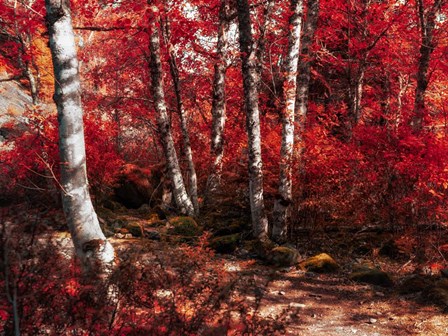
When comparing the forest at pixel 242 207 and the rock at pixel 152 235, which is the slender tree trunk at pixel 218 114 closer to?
the forest at pixel 242 207

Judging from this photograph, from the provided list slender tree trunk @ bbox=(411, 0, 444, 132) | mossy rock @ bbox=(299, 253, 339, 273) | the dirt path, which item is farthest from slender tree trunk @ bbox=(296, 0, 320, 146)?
the dirt path

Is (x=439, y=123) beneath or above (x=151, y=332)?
above

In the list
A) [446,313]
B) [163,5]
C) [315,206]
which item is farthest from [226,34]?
[446,313]

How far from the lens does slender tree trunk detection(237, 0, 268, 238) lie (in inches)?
355

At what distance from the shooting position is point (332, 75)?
61.2 feet

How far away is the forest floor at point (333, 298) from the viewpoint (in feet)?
19.4

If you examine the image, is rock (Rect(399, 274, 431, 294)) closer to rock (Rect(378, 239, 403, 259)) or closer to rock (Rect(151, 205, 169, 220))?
rock (Rect(378, 239, 403, 259))

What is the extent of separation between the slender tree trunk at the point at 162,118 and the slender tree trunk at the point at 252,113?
2806 millimetres

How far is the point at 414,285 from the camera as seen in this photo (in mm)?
7320

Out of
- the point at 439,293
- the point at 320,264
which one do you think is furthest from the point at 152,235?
the point at 439,293

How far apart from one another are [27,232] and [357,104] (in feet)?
36.3

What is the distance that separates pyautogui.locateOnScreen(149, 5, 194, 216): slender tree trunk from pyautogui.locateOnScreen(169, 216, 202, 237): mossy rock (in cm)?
103

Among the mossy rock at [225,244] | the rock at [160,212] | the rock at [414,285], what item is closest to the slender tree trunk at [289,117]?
the mossy rock at [225,244]

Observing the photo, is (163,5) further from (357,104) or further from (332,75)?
(332,75)
